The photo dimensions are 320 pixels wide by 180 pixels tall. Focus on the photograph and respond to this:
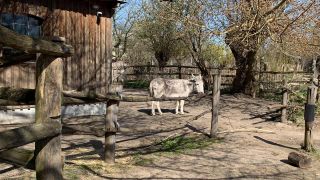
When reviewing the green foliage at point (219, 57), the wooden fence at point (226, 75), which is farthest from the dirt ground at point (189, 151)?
the green foliage at point (219, 57)

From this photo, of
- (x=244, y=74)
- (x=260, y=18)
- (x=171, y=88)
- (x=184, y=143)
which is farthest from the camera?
(x=244, y=74)

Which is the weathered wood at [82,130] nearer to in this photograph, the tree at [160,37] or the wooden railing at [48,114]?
the wooden railing at [48,114]

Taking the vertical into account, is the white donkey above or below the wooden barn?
below

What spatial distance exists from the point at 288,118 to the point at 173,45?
825 inches

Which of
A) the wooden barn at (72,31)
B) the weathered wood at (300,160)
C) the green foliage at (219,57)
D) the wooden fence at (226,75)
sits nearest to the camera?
the weathered wood at (300,160)

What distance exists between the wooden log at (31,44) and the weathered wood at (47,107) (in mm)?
116

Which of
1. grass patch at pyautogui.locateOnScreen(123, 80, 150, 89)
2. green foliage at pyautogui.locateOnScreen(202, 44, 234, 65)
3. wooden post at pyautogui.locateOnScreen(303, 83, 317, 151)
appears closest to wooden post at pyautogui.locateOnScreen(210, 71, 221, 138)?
wooden post at pyautogui.locateOnScreen(303, 83, 317, 151)

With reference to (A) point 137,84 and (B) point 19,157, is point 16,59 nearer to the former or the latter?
(B) point 19,157

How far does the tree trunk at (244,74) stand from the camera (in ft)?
63.8

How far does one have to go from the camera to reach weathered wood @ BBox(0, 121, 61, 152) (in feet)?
8.13

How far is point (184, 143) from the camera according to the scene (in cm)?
942

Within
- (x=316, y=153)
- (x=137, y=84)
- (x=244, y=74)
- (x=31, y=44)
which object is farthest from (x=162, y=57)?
(x=31, y=44)

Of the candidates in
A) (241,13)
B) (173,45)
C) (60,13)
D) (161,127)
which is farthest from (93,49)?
(173,45)

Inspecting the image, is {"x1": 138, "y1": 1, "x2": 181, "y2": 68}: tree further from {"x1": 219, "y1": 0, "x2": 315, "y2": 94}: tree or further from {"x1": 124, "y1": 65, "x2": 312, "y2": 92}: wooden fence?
{"x1": 219, "y1": 0, "x2": 315, "y2": 94}: tree
